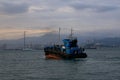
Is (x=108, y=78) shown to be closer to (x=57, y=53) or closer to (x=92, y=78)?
(x=92, y=78)

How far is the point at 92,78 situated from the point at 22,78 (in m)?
8.27

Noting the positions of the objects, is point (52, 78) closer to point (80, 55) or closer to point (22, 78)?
point (22, 78)

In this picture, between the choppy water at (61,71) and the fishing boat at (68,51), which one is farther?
the fishing boat at (68,51)

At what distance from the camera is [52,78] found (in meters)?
45.6

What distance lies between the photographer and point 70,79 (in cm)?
4459

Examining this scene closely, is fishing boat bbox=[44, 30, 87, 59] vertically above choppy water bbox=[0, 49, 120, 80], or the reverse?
fishing boat bbox=[44, 30, 87, 59]

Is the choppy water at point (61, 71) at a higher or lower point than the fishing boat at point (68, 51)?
lower

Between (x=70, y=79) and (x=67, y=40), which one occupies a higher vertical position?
(x=67, y=40)

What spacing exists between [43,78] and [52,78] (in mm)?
1075

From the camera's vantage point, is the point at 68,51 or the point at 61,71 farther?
the point at 68,51

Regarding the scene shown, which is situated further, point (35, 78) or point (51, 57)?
point (51, 57)

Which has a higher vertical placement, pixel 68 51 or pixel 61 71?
pixel 68 51

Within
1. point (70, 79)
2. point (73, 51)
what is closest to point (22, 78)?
point (70, 79)

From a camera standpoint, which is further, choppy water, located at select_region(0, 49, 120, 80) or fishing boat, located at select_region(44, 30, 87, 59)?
fishing boat, located at select_region(44, 30, 87, 59)
